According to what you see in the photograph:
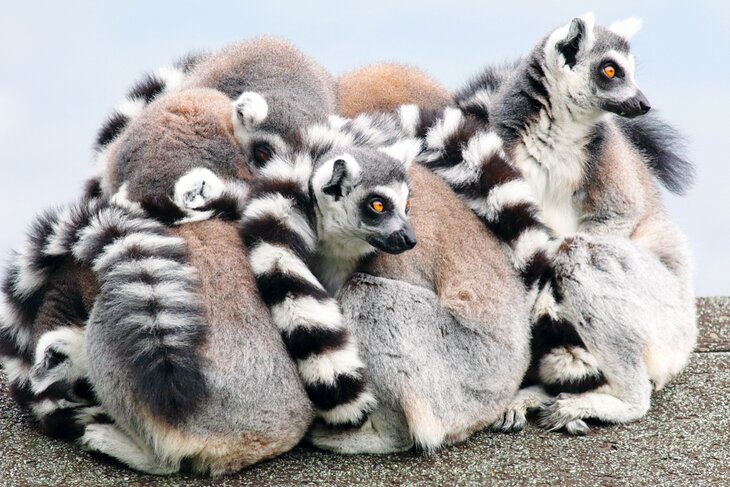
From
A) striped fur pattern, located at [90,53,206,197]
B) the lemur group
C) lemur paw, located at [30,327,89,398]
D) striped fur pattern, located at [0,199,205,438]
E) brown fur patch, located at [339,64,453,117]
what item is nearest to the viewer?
striped fur pattern, located at [0,199,205,438]

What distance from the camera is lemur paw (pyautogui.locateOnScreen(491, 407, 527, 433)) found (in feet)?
19.2

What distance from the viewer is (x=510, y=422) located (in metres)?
5.86

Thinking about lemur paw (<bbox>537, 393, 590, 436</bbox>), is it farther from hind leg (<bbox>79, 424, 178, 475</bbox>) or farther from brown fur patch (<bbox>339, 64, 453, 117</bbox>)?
brown fur patch (<bbox>339, 64, 453, 117</bbox>)

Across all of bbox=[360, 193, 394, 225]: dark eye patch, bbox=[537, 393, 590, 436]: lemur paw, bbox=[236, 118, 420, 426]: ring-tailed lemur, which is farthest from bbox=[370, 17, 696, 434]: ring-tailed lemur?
bbox=[360, 193, 394, 225]: dark eye patch

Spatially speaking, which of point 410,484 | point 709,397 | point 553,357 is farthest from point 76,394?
point 709,397

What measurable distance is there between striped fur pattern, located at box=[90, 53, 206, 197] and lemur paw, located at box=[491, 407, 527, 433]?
3353 millimetres

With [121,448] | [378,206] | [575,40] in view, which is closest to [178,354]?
[121,448]

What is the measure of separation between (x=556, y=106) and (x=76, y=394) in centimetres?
371

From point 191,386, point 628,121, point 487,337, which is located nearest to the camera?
point 191,386

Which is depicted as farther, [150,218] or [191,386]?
[150,218]

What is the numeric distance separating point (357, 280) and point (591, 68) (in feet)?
8.38

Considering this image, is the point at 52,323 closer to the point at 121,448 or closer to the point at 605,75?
the point at 121,448

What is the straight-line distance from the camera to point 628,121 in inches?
295

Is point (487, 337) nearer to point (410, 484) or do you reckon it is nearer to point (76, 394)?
point (410, 484)
